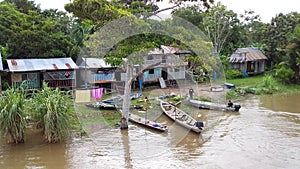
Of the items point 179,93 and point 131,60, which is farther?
point 179,93

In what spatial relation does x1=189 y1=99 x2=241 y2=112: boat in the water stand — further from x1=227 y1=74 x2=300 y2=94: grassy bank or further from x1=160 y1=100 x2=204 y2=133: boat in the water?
x1=227 y1=74 x2=300 y2=94: grassy bank

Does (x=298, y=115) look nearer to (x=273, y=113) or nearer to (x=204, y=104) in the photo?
(x=273, y=113)

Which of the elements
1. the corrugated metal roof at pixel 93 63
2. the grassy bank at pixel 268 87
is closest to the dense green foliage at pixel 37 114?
the corrugated metal roof at pixel 93 63

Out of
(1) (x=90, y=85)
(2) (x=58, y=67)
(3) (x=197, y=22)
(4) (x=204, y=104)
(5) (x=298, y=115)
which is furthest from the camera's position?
(3) (x=197, y=22)

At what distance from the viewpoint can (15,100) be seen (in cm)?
986

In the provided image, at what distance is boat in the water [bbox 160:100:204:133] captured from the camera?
37.9 feet

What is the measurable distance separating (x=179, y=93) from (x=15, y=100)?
10815mm

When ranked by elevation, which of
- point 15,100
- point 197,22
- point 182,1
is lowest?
point 15,100

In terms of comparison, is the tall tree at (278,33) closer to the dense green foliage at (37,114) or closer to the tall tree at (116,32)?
the tall tree at (116,32)

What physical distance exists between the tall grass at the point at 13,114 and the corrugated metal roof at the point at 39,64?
6606mm

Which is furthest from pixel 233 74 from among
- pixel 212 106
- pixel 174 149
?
pixel 174 149

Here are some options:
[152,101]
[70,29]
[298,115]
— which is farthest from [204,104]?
[70,29]

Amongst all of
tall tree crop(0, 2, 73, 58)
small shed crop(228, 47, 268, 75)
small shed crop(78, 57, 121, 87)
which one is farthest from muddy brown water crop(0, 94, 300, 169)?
small shed crop(228, 47, 268, 75)

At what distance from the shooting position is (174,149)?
33.0 ft
